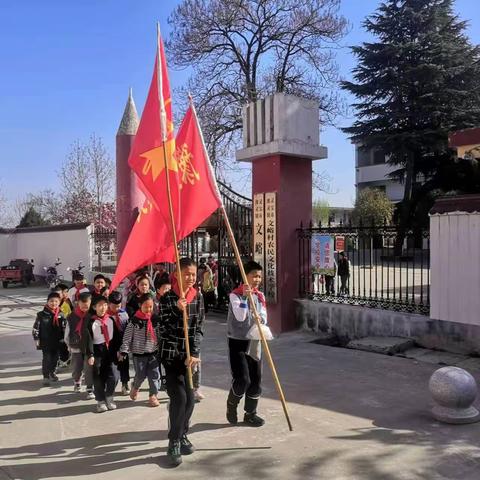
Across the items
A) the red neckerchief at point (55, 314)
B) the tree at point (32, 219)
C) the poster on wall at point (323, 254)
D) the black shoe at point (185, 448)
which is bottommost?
the black shoe at point (185, 448)

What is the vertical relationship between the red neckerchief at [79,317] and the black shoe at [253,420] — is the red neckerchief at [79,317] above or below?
above

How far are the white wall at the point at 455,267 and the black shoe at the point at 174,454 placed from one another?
4713 millimetres

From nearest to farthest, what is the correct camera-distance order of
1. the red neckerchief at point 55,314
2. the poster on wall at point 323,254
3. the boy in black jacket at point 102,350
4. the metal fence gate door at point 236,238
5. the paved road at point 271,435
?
the paved road at point 271,435, the boy in black jacket at point 102,350, the red neckerchief at point 55,314, the poster on wall at point 323,254, the metal fence gate door at point 236,238

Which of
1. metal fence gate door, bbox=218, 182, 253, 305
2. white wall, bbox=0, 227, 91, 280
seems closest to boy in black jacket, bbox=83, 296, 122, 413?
metal fence gate door, bbox=218, 182, 253, 305

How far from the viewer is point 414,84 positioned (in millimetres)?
26375

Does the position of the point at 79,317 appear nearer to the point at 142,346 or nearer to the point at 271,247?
the point at 142,346

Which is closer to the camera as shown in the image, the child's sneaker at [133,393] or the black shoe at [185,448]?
the black shoe at [185,448]

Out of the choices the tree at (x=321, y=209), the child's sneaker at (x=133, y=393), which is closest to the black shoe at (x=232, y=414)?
the child's sneaker at (x=133, y=393)

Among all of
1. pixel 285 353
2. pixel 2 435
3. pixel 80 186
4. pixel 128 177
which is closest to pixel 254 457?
pixel 2 435

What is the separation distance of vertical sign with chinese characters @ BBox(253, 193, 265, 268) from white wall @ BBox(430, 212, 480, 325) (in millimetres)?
3239

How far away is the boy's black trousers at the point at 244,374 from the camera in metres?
4.88

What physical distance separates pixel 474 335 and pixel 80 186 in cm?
2764

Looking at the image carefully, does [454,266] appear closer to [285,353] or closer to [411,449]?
[285,353]

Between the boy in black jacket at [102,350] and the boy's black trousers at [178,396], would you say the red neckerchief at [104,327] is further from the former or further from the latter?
the boy's black trousers at [178,396]
